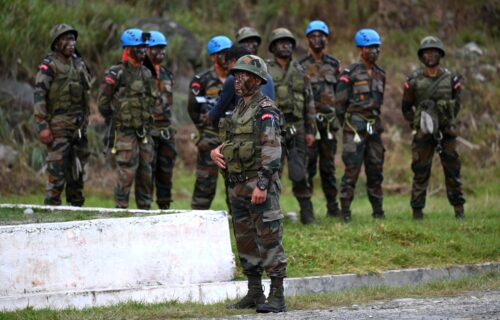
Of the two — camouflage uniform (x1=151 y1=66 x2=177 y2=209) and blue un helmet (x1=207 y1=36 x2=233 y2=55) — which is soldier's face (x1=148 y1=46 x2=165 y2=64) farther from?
blue un helmet (x1=207 y1=36 x2=233 y2=55)

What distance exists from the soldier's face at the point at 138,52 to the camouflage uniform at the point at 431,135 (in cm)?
360

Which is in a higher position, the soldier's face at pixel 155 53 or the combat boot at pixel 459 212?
the soldier's face at pixel 155 53

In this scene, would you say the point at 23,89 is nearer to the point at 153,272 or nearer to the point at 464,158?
the point at 464,158

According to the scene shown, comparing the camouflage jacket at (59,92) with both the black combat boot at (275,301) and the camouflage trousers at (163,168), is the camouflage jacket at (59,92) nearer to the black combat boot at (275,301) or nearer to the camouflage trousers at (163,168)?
the camouflage trousers at (163,168)

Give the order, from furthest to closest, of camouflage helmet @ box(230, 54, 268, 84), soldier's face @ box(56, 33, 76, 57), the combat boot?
the combat boot → soldier's face @ box(56, 33, 76, 57) → camouflage helmet @ box(230, 54, 268, 84)

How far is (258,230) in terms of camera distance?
878cm

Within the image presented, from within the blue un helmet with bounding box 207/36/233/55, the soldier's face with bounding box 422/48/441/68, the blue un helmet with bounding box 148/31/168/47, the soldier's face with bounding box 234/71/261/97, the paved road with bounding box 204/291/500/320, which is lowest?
the paved road with bounding box 204/291/500/320

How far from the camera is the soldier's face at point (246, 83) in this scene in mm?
8883

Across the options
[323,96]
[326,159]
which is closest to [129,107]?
[323,96]

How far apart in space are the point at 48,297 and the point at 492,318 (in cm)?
375

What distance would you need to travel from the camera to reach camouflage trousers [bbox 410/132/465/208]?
13961mm

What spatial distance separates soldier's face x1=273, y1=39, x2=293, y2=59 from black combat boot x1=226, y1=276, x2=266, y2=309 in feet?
15.3

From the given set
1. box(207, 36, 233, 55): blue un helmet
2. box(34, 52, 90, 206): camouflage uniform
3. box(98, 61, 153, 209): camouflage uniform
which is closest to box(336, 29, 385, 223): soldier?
box(207, 36, 233, 55): blue un helmet

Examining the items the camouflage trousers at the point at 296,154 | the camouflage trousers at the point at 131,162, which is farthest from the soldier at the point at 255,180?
the camouflage trousers at the point at 131,162
